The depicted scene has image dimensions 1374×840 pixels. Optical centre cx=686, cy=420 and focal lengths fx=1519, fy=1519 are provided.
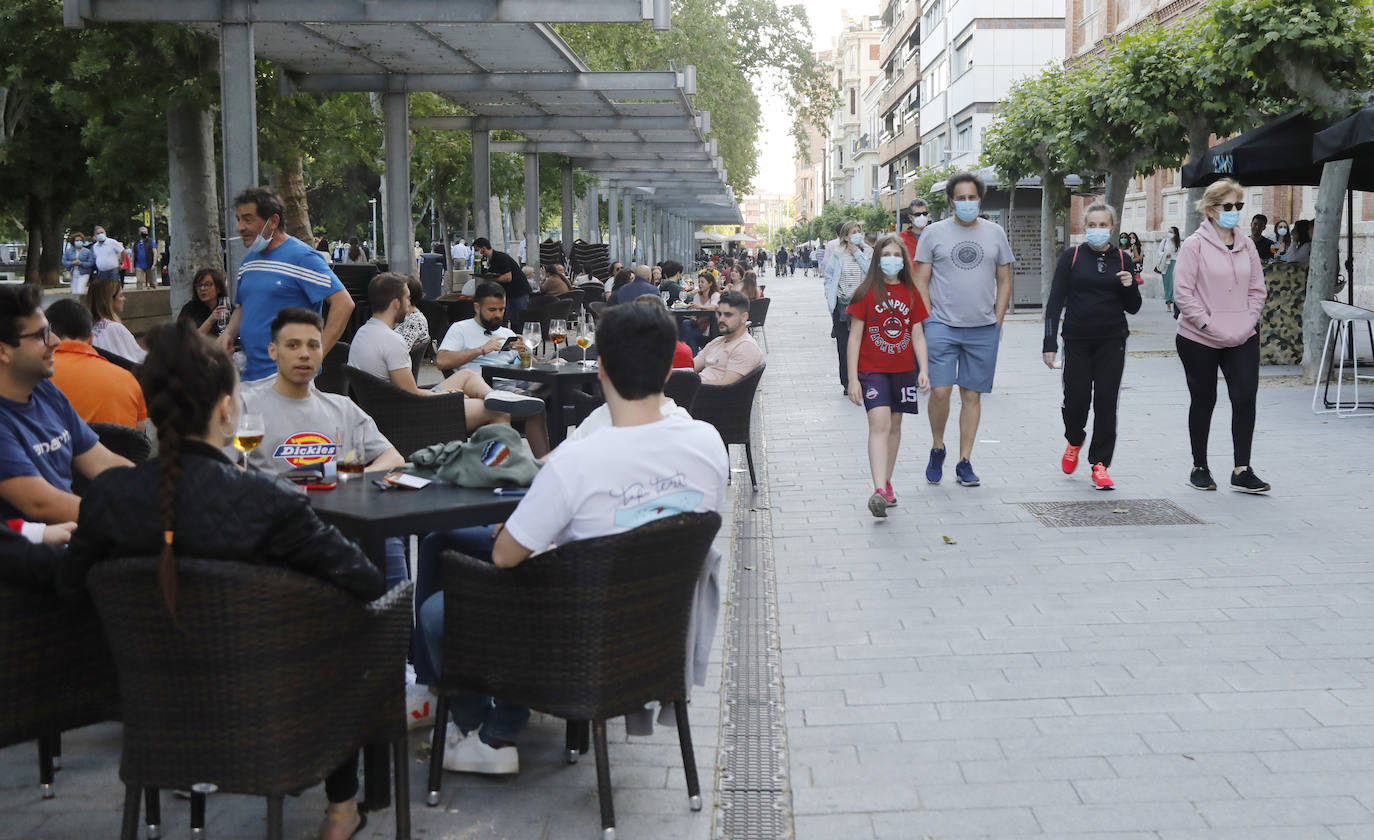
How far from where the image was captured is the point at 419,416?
24.6 feet

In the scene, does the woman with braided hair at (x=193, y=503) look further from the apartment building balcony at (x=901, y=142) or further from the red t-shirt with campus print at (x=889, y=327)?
the apartment building balcony at (x=901, y=142)

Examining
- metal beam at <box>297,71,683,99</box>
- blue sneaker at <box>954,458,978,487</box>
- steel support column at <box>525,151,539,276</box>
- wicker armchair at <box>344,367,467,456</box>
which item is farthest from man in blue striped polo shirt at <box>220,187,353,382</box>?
steel support column at <box>525,151,539,276</box>

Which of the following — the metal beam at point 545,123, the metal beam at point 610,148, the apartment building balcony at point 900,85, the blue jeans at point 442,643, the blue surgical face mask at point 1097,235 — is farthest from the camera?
the apartment building balcony at point 900,85

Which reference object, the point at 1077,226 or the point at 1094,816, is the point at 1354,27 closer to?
the point at 1094,816

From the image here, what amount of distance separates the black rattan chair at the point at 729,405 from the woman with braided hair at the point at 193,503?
216 inches

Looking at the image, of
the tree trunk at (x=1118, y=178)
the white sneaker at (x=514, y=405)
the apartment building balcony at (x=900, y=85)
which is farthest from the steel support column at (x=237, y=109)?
the apartment building balcony at (x=900, y=85)

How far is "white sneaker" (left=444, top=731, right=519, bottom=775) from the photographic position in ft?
14.1

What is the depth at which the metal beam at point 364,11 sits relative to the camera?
1017 cm

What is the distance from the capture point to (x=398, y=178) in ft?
55.9

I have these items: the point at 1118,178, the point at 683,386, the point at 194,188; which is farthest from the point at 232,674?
the point at 1118,178

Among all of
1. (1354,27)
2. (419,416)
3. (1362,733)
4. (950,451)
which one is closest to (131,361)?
(419,416)

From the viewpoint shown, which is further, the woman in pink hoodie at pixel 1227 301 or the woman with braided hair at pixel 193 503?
the woman in pink hoodie at pixel 1227 301

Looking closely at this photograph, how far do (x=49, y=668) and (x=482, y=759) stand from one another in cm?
123

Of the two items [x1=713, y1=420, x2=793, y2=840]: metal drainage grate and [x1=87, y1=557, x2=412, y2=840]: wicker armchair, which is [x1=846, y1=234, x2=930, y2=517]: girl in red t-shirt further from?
[x1=87, y1=557, x2=412, y2=840]: wicker armchair
